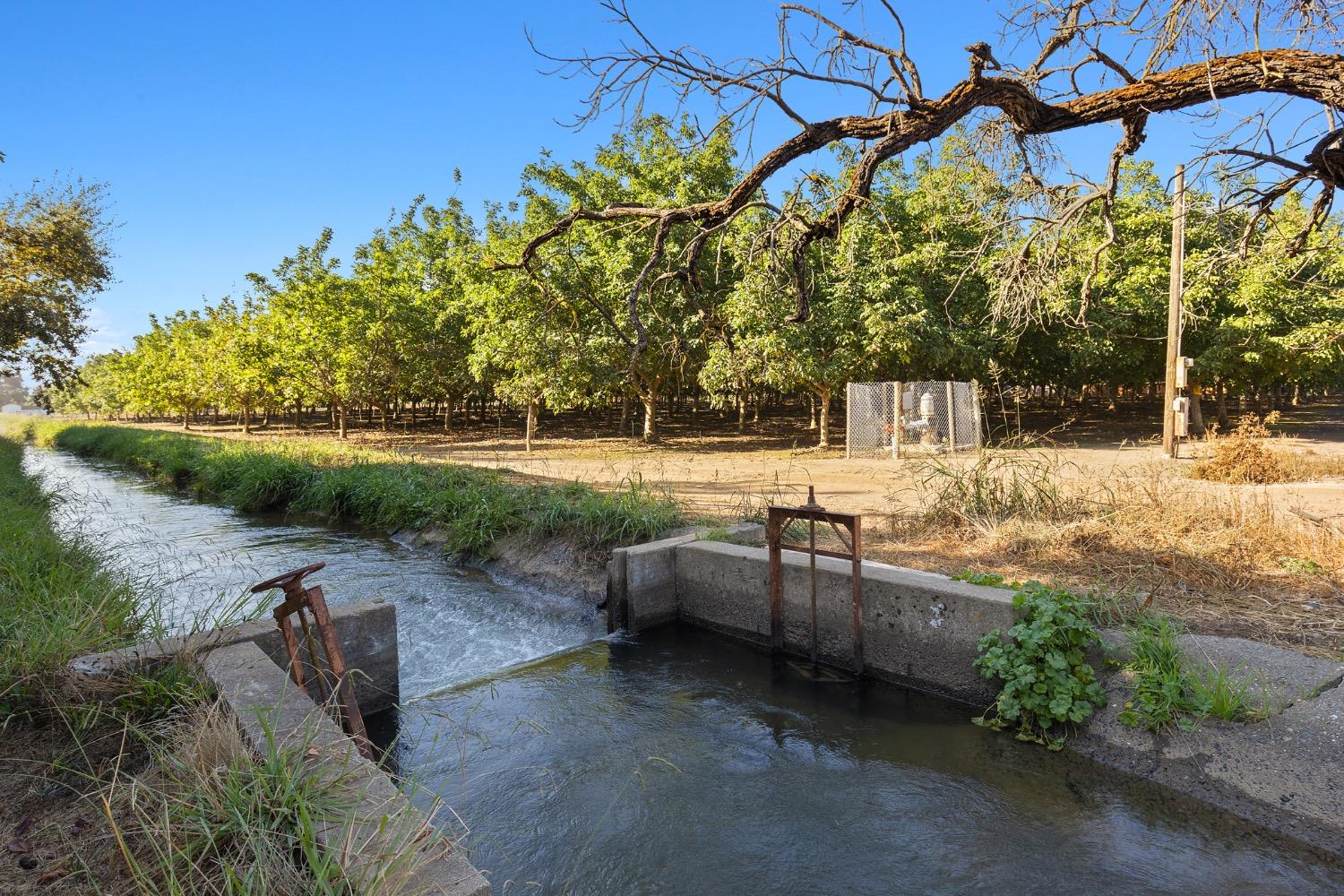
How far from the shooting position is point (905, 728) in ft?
15.6

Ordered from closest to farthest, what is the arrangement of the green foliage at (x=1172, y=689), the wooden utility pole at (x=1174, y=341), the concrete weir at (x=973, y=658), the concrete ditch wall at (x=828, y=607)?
the concrete weir at (x=973, y=658) < the green foliage at (x=1172, y=689) < the concrete ditch wall at (x=828, y=607) < the wooden utility pole at (x=1174, y=341)

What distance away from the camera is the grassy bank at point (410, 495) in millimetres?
8727

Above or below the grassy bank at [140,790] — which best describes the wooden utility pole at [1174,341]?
above

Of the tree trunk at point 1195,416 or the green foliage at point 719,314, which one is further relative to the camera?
the tree trunk at point 1195,416

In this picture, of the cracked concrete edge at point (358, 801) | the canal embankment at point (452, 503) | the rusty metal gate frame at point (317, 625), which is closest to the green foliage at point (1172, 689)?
the cracked concrete edge at point (358, 801)

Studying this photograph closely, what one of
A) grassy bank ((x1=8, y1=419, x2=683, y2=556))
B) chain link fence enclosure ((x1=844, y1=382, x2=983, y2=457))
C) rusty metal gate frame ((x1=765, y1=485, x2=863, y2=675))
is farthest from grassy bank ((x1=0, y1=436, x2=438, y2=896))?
chain link fence enclosure ((x1=844, y1=382, x2=983, y2=457))

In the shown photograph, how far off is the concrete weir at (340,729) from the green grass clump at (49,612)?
193mm

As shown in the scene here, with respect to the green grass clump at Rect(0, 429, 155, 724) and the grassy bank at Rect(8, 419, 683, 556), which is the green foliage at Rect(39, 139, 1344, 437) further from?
the green grass clump at Rect(0, 429, 155, 724)

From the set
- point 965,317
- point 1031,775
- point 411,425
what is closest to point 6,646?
point 1031,775

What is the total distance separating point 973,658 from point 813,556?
1.33 m

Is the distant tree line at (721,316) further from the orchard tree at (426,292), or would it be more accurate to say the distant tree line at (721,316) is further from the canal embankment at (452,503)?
the canal embankment at (452,503)

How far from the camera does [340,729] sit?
3.11 meters

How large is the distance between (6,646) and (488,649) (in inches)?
129

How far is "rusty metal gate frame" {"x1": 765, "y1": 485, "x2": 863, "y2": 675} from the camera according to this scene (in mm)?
5359
